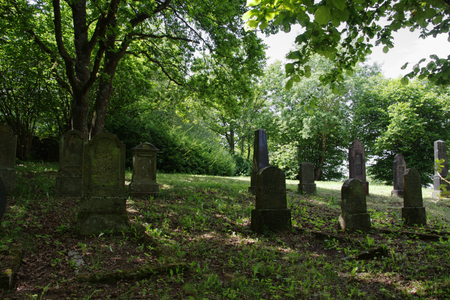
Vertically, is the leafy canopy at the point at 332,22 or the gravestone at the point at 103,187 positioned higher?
the leafy canopy at the point at 332,22

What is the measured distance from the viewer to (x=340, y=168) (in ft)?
91.1

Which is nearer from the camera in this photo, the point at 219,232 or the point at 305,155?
the point at 219,232

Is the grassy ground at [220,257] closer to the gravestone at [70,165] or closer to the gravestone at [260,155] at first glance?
the gravestone at [70,165]

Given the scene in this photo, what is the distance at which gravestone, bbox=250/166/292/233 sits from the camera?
17.7 feet

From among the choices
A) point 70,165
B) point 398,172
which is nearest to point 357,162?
point 398,172

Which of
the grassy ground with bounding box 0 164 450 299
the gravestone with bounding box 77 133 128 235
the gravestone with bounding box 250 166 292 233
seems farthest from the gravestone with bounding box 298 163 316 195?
the gravestone with bounding box 77 133 128 235

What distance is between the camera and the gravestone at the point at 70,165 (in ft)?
23.7

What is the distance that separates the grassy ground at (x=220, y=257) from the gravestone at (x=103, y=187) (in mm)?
244

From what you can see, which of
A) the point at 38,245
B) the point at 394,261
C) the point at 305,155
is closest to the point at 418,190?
the point at 394,261

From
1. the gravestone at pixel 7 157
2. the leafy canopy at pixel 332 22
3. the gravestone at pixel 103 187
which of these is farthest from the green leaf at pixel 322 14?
the gravestone at pixel 7 157

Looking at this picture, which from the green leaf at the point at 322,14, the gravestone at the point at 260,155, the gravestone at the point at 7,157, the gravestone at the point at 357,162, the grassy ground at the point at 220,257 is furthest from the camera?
the gravestone at the point at 357,162

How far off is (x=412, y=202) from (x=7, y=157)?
32.4 feet

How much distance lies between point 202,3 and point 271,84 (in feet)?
67.1

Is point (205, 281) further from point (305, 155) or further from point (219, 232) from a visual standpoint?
point (305, 155)
